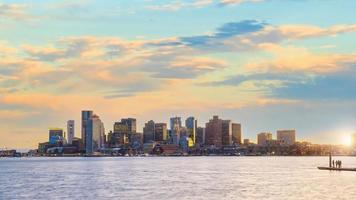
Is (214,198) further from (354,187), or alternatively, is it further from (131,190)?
(354,187)

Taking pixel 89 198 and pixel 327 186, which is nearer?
pixel 89 198

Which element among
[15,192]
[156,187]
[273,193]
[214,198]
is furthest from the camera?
[156,187]

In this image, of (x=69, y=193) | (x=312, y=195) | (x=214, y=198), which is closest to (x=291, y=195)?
(x=312, y=195)

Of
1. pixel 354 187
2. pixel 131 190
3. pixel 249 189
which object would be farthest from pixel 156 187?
pixel 354 187

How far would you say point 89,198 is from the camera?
82.1 metres

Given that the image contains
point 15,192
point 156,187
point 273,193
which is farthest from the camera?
point 156,187

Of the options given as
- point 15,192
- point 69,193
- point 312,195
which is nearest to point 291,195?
point 312,195

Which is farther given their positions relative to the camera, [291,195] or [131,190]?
[131,190]

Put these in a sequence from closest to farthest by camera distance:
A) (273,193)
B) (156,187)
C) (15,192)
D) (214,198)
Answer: (214,198) → (273,193) → (15,192) → (156,187)

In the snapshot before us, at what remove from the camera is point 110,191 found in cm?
9344

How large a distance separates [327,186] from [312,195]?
50.6 feet

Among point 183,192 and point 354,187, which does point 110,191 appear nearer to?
point 183,192

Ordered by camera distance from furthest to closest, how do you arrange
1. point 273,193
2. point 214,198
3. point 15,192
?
point 15,192 → point 273,193 → point 214,198

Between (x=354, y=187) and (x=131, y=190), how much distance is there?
32070 millimetres
